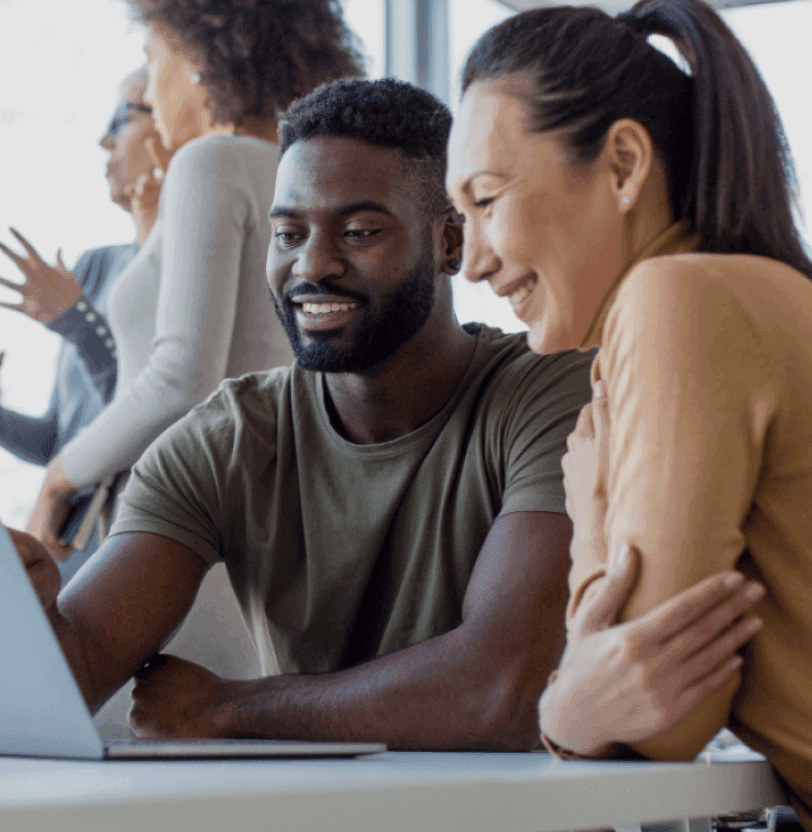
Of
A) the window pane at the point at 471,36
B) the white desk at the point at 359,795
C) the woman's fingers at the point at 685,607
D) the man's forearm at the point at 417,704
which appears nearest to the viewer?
the white desk at the point at 359,795

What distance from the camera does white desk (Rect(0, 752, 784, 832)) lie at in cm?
44

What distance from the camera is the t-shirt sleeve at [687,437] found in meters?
0.68

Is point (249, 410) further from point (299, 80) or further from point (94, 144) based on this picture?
point (94, 144)

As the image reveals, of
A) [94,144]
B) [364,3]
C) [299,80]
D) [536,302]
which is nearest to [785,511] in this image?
[536,302]

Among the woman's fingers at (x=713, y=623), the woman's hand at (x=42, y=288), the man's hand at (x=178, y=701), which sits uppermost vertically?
the woman's fingers at (x=713, y=623)

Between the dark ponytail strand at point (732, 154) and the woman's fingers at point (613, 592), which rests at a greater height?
the dark ponytail strand at point (732, 154)

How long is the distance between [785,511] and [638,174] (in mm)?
262

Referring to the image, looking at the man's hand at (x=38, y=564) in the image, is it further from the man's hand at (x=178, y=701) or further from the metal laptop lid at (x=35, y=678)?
the metal laptop lid at (x=35, y=678)

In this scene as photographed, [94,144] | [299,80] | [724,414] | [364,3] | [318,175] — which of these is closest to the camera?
[724,414]

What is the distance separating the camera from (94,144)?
2289 millimetres

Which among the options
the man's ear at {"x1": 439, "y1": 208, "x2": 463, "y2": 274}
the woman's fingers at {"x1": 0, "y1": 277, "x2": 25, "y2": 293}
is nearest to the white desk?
the man's ear at {"x1": 439, "y1": 208, "x2": 463, "y2": 274}

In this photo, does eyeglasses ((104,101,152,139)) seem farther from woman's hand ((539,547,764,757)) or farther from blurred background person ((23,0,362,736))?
woman's hand ((539,547,764,757))

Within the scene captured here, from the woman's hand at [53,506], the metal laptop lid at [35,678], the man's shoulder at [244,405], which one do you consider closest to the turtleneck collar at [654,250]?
the metal laptop lid at [35,678]

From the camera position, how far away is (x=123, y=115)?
229 centimetres
